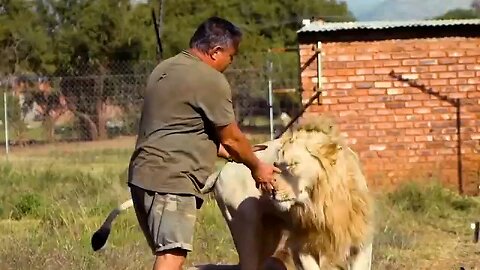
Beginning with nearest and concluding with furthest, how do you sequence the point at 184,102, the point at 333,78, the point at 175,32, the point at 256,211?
the point at 184,102, the point at 256,211, the point at 333,78, the point at 175,32

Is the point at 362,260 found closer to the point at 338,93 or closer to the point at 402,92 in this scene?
the point at 338,93

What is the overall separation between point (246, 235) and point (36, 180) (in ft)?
28.2

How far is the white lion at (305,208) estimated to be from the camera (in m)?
5.62

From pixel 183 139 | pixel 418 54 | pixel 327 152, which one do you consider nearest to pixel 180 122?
pixel 183 139

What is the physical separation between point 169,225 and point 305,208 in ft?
2.59

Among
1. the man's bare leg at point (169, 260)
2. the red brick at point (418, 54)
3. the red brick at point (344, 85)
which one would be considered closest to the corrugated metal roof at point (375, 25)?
the red brick at point (418, 54)

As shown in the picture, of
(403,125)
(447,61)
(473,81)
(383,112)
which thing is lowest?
(403,125)

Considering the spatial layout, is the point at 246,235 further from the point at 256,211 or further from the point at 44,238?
the point at 44,238

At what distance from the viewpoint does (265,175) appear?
5.50m

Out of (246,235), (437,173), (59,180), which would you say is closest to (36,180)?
(59,180)

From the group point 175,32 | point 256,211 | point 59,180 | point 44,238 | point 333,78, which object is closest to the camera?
point 256,211

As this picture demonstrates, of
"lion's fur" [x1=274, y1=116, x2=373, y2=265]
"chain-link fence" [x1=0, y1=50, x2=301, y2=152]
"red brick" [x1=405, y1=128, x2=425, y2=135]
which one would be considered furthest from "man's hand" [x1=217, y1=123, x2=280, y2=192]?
"chain-link fence" [x1=0, y1=50, x2=301, y2=152]

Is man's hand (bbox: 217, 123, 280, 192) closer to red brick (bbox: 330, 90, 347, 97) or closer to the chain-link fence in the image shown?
red brick (bbox: 330, 90, 347, 97)

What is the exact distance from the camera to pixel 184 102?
5.45m
